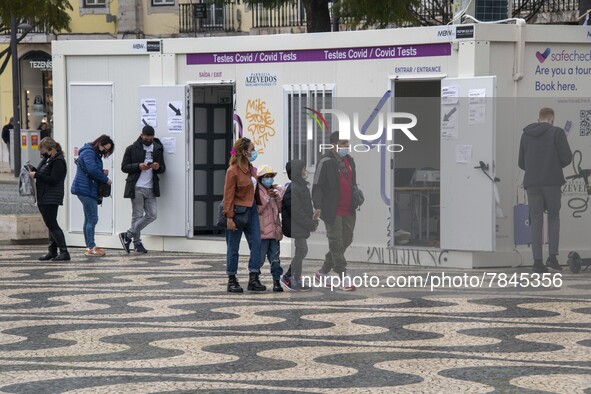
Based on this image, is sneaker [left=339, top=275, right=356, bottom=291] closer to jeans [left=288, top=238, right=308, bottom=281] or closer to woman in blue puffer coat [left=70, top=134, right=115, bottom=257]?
jeans [left=288, top=238, right=308, bottom=281]

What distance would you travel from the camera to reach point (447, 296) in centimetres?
1438

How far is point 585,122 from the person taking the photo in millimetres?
17078

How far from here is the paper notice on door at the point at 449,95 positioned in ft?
55.0

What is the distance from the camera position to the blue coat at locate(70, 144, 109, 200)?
1823 cm

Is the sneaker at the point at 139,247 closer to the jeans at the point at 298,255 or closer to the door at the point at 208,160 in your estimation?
the door at the point at 208,160

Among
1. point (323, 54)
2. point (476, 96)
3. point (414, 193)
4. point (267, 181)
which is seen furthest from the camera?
point (323, 54)

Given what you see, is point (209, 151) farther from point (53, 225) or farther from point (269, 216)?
point (269, 216)

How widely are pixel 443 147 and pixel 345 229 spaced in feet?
8.10

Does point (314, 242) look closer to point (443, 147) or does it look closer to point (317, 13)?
point (443, 147)

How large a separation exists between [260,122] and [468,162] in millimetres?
2993

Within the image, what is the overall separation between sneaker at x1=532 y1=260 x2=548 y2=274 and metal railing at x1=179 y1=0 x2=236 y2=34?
31901 mm

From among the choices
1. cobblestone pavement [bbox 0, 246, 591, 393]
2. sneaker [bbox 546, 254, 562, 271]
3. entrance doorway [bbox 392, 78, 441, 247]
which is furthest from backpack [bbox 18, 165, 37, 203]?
sneaker [bbox 546, 254, 562, 271]

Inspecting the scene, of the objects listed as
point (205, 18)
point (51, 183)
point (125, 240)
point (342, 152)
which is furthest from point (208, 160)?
point (205, 18)

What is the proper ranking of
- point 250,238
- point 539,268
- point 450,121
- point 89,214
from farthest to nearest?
point 89,214 < point 450,121 < point 539,268 < point 250,238
